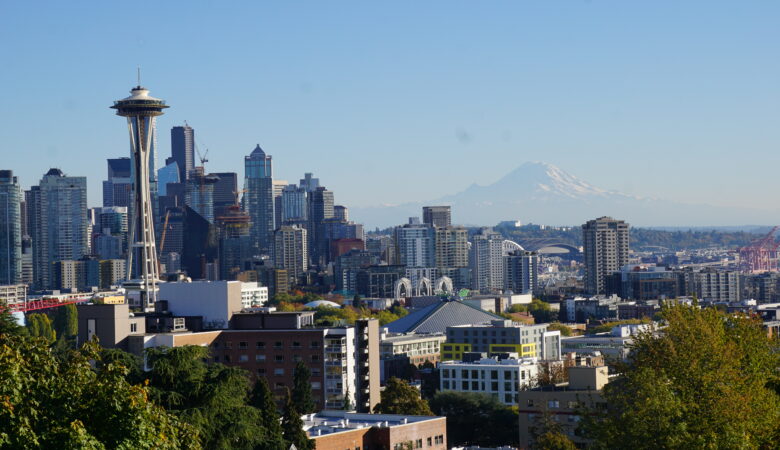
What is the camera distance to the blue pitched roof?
408ft

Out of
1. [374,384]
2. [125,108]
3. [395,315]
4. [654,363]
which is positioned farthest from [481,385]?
[395,315]

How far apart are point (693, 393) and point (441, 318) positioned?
9091 centimetres

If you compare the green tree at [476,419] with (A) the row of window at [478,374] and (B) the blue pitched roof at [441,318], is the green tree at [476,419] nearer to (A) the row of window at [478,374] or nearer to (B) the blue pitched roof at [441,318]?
(A) the row of window at [478,374]

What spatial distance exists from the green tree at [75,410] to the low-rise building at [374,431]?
78.3 ft

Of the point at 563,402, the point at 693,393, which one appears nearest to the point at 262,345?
the point at 563,402

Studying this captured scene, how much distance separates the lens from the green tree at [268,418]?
38484 mm

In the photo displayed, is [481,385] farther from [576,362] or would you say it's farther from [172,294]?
[172,294]

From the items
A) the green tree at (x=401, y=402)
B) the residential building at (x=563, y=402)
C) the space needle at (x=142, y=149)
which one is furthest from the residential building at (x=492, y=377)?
the space needle at (x=142, y=149)

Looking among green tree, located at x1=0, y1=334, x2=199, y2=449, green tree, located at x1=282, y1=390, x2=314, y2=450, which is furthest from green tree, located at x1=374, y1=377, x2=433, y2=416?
green tree, located at x1=0, y1=334, x2=199, y2=449

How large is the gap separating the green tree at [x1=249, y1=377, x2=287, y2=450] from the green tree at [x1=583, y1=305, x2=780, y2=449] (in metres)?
7.96

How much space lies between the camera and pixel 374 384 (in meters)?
65.2

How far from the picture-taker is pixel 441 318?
12644cm

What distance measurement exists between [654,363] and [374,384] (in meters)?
28.5

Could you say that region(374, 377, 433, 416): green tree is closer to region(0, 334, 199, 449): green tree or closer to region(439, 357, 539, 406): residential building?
region(439, 357, 539, 406): residential building
